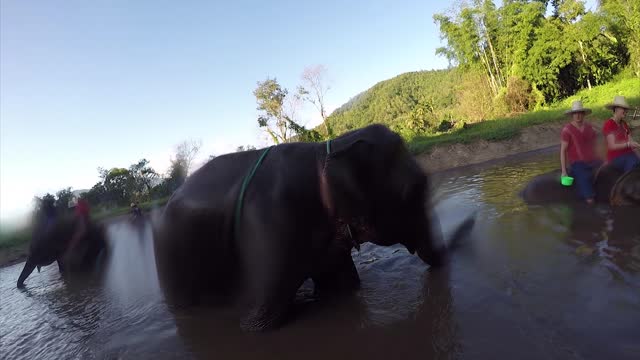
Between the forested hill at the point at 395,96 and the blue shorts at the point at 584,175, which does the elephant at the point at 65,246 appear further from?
the forested hill at the point at 395,96

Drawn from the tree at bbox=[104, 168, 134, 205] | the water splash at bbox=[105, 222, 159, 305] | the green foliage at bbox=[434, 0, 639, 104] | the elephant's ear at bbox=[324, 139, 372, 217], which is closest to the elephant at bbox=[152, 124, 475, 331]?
the elephant's ear at bbox=[324, 139, 372, 217]

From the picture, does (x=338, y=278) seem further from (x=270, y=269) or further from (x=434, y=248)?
(x=270, y=269)

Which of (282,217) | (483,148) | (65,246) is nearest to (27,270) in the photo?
(65,246)

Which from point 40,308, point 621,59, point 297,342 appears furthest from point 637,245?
point 621,59

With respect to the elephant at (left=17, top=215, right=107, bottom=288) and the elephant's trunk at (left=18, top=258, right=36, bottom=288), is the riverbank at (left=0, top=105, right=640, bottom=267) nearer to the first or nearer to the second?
the elephant's trunk at (left=18, top=258, right=36, bottom=288)

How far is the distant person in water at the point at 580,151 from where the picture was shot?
5.46 meters

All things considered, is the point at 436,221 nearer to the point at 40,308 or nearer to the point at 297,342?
the point at 297,342

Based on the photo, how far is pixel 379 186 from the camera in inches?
119

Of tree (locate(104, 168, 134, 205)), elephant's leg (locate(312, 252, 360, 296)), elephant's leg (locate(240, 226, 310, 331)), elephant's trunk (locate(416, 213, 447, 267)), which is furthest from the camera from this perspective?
tree (locate(104, 168, 134, 205))

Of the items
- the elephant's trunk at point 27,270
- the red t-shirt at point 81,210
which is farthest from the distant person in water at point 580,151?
the elephant's trunk at point 27,270

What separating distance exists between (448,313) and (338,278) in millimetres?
1214

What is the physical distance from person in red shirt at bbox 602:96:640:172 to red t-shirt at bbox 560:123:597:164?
214 mm

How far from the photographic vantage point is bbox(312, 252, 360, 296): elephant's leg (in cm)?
381

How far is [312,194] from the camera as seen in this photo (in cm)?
301
